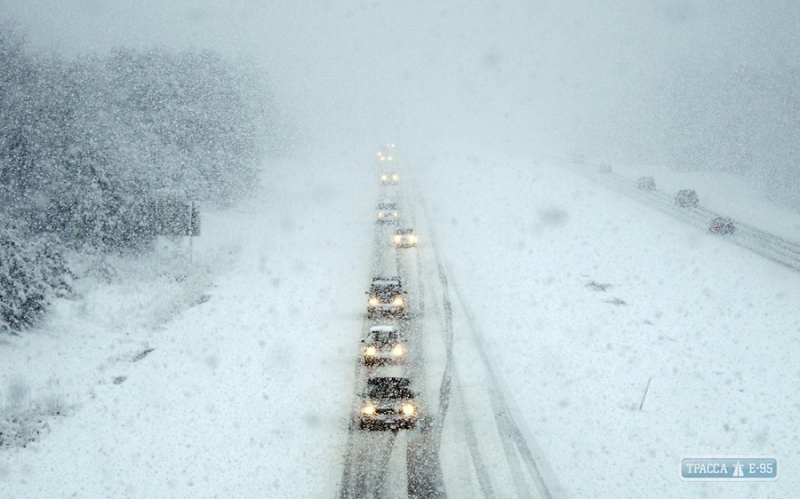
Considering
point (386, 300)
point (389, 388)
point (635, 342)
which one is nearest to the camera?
point (389, 388)

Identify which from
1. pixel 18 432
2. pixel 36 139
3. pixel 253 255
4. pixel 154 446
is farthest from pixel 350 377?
pixel 36 139

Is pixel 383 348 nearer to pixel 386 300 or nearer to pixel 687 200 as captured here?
pixel 386 300

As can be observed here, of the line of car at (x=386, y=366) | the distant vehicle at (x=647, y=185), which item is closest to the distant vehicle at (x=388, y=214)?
the line of car at (x=386, y=366)

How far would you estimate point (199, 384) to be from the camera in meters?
17.4

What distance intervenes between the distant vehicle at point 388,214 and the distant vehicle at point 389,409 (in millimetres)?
24930

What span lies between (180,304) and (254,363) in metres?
6.61

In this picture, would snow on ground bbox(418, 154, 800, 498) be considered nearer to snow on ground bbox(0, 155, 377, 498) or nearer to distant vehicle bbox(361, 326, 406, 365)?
distant vehicle bbox(361, 326, 406, 365)

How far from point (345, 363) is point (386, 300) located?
405cm

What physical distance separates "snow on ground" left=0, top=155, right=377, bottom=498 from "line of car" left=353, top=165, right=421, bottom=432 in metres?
0.96

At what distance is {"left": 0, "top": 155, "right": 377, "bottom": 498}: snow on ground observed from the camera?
12906mm

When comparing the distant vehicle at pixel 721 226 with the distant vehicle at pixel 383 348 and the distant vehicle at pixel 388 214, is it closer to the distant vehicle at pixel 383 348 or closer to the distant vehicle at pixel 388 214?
the distant vehicle at pixel 388 214

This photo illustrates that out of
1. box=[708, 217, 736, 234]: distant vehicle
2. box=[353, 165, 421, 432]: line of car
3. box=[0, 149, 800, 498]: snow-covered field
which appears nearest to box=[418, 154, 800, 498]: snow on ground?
box=[0, 149, 800, 498]: snow-covered field

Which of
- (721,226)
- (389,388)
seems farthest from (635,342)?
(721,226)

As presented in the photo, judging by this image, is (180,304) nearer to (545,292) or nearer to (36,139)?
(36,139)
